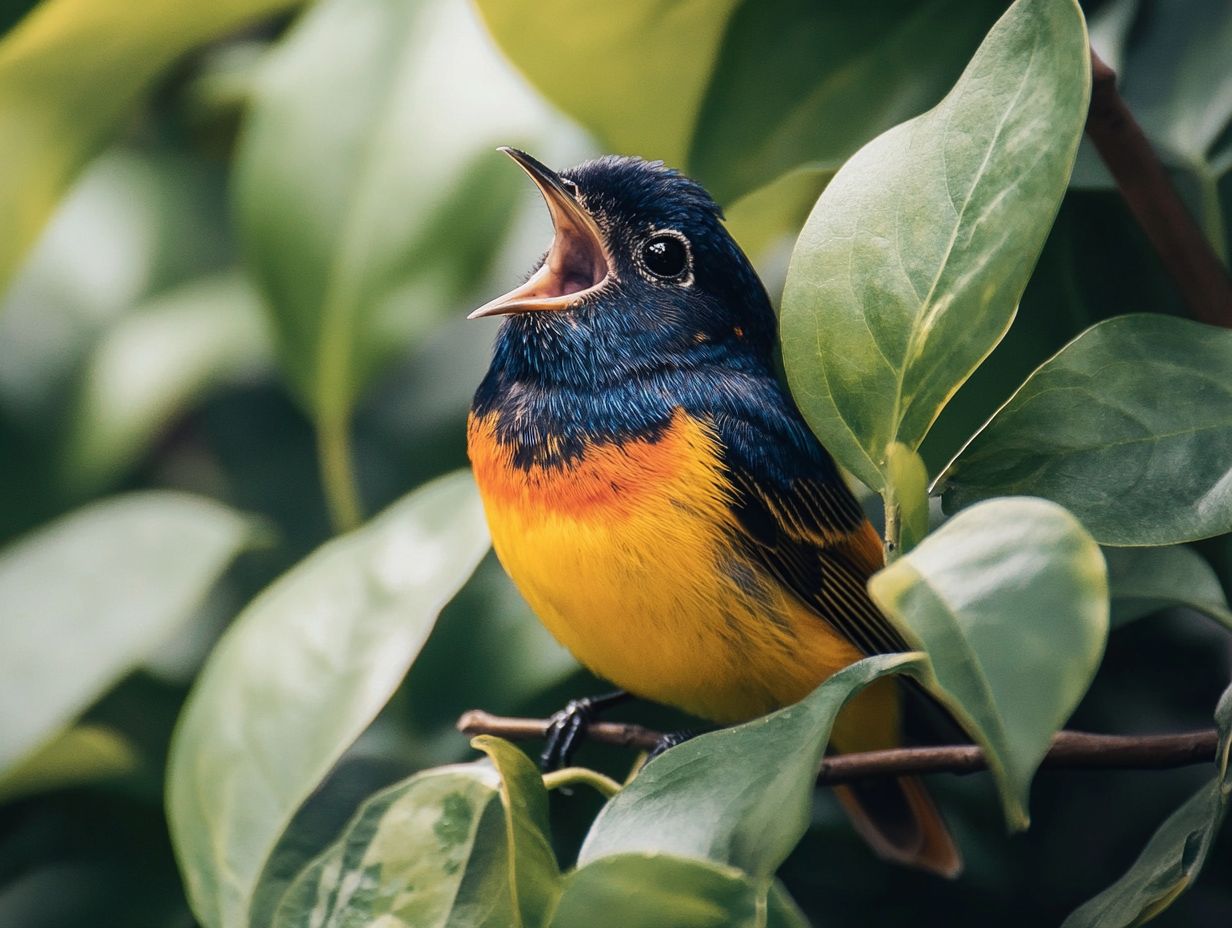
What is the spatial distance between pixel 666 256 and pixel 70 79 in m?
0.62

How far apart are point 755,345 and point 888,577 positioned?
1.81 feet

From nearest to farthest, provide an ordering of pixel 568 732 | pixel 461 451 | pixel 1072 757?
pixel 1072 757 < pixel 568 732 < pixel 461 451

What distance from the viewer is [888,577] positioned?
459 mm

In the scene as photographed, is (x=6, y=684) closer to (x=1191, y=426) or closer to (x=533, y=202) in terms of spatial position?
(x=533, y=202)

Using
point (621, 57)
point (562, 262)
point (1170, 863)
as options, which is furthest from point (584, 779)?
point (621, 57)

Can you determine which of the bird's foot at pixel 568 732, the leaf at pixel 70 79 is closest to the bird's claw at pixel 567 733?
the bird's foot at pixel 568 732

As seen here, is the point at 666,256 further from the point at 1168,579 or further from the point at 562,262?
the point at 1168,579

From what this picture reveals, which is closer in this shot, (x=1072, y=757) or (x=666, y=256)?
(x=1072, y=757)

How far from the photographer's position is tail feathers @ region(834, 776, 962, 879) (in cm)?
114

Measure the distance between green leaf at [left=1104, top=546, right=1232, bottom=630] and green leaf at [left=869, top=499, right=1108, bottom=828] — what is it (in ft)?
1.13

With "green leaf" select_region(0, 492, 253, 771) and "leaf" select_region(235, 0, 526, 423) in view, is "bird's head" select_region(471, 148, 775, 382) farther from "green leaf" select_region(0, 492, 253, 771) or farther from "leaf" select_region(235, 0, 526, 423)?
"green leaf" select_region(0, 492, 253, 771)

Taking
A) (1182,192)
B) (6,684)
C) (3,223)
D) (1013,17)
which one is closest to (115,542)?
(6,684)

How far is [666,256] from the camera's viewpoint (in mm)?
970

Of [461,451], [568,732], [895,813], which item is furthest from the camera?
[461,451]
